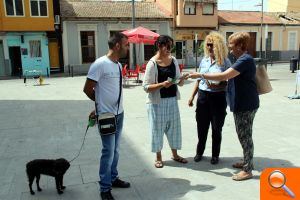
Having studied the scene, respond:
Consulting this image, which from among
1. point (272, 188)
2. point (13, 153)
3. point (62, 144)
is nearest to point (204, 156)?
point (62, 144)

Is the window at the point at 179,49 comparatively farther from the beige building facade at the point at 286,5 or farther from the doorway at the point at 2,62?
the beige building facade at the point at 286,5

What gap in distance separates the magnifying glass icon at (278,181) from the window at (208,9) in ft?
99.6

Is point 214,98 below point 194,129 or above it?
above

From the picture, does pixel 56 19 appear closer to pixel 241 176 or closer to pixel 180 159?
pixel 180 159

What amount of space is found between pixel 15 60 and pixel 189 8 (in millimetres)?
14740

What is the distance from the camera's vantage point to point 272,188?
1679 mm

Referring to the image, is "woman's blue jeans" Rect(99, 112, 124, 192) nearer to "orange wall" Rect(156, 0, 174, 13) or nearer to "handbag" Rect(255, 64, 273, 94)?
"handbag" Rect(255, 64, 273, 94)

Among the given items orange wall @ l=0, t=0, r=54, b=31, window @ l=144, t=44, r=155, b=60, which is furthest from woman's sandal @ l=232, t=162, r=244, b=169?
window @ l=144, t=44, r=155, b=60

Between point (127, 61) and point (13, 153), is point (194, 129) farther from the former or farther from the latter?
point (127, 61)

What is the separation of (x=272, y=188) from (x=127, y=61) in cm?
2684

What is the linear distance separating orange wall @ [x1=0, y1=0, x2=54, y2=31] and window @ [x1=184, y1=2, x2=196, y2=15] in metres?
11.3

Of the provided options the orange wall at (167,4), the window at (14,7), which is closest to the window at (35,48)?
the window at (14,7)

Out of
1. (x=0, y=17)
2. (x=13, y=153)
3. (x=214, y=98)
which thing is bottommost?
(x=13, y=153)

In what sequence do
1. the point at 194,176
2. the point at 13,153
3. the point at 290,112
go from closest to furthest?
the point at 194,176 < the point at 13,153 < the point at 290,112
